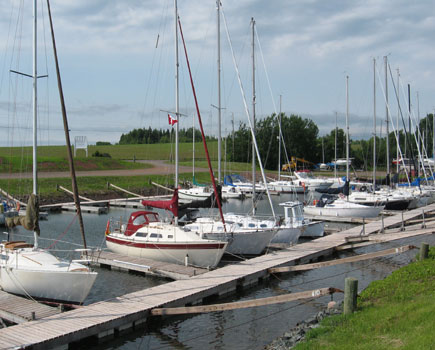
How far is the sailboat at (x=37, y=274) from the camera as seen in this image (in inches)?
627

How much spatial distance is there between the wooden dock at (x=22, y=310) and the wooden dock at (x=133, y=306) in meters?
0.59

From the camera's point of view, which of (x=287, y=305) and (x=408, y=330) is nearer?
(x=408, y=330)

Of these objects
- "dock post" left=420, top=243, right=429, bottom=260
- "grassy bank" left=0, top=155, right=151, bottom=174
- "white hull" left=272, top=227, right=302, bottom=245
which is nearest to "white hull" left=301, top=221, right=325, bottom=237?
"white hull" left=272, top=227, right=302, bottom=245

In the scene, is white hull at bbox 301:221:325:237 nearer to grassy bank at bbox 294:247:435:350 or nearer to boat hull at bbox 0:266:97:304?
grassy bank at bbox 294:247:435:350

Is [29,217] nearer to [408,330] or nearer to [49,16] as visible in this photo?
[49,16]

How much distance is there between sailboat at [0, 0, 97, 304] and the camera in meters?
15.9

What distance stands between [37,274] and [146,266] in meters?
5.92

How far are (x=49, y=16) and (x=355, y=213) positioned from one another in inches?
1146

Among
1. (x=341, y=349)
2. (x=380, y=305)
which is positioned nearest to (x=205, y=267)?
(x=380, y=305)

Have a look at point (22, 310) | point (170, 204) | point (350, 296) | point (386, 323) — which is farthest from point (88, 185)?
point (386, 323)

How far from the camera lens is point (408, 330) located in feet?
35.9

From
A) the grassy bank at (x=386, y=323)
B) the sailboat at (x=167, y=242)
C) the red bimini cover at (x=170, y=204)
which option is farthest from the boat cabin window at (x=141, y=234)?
the grassy bank at (x=386, y=323)

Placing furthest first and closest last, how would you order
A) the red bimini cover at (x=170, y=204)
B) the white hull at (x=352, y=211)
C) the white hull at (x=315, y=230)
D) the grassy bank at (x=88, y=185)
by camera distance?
the grassy bank at (x=88, y=185) → the white hull at (x=352, y=211) → the white hull at (x=315, y=230) → the red bimini cover at (x=170, y=204)

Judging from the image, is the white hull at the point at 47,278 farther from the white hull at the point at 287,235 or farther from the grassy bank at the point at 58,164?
the grassy bank at the point at 58,164
